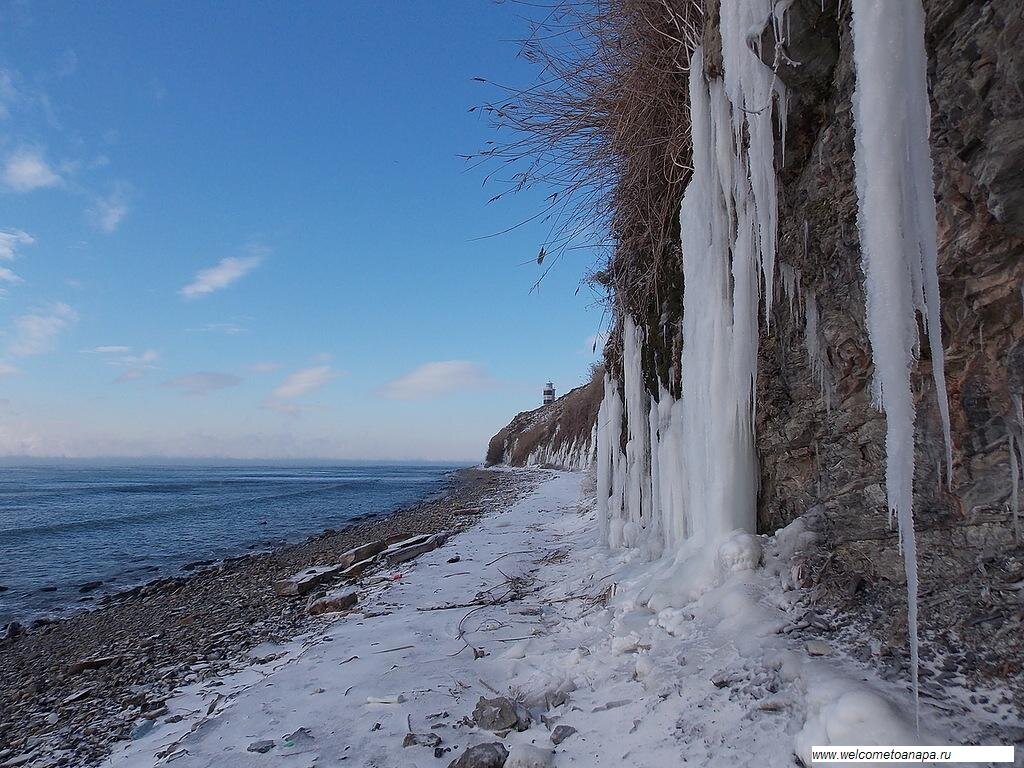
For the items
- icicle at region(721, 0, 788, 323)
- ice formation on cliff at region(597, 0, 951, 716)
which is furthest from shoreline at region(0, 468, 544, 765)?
icicle at region(721, 0, 788, 323)

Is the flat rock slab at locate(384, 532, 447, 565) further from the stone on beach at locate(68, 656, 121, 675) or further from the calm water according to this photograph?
the calm water

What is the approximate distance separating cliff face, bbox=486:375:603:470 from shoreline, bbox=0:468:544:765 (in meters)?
16.2

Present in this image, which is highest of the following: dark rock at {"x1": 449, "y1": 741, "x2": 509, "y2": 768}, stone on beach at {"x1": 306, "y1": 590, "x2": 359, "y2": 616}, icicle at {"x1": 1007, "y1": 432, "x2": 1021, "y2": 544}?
icicle at {"x1": 1007, "y1": 432, "x2": 1021, "y2": 544}

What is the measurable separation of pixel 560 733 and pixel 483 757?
1.40 feet

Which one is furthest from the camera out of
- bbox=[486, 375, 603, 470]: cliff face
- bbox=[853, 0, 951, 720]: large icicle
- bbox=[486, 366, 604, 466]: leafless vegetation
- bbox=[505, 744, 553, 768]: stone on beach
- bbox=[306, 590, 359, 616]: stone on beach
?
bbox=[486, 366, 604, 466]: leafless vegetation

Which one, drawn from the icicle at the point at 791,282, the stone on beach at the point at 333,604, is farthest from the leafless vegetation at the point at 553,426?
the icicle at the point at 791,282

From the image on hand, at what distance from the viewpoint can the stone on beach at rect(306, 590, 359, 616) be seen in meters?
7.04

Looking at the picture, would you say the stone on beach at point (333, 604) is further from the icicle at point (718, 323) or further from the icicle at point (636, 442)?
the icicle at point (718, 323)

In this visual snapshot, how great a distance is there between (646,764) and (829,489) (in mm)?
2046

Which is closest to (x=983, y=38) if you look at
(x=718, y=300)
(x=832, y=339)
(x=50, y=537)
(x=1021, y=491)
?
(x=832, y=339)

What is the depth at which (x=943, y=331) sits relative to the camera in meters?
2.43

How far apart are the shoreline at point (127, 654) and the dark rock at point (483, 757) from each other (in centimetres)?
311

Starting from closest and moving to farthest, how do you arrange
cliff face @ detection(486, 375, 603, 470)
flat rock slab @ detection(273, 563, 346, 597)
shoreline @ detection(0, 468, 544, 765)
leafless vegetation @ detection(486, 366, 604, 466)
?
shoreline @ detection(0, 468, 544, 765) < flat rock slab @ detection(273, 563, 346, 597) < cliff face @ detection(486, 375, 603, 470) < leafless vegetation @ detection(486, 366, 604, 466)

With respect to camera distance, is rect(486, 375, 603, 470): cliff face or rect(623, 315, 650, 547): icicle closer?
rect(623, 315, 650, 547): icicle
